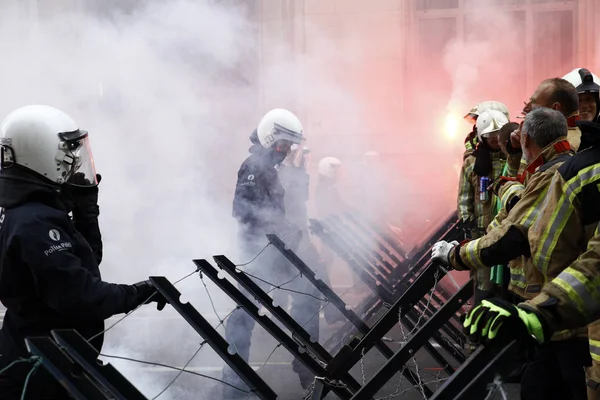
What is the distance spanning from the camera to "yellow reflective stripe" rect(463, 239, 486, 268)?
3365 mm

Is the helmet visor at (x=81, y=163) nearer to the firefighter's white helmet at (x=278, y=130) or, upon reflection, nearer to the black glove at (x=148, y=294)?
the black glove at (x=148, y=294)

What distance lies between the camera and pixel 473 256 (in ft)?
11.1

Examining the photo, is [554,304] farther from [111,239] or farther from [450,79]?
[450,79]

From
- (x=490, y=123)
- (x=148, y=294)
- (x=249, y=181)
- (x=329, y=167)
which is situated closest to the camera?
(x=148, y=294)

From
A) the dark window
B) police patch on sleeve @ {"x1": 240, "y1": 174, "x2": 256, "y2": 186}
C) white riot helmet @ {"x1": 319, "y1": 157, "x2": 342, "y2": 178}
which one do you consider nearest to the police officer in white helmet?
police patch on sleeve @ {"x1": 240, "y1": 174, "x2": 256, "y2": 186}

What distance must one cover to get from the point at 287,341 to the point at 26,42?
590 centimetres

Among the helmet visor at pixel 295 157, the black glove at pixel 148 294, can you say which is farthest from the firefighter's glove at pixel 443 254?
the helmet visor at pixel 295 157

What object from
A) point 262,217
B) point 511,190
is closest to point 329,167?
point 262,217

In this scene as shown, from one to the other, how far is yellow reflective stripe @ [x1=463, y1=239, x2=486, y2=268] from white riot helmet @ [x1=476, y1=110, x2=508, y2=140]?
8.84ft

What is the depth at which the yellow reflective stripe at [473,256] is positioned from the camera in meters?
3.37

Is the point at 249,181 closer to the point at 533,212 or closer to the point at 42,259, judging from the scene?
the point at 533,212

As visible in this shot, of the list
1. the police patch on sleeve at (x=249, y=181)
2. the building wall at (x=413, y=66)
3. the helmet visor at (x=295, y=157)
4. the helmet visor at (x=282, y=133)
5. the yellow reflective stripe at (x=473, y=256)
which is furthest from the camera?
the building wall at (x=413, y=66)

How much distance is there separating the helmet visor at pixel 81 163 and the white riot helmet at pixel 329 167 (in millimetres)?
6594

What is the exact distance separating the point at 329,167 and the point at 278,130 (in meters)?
4.00
